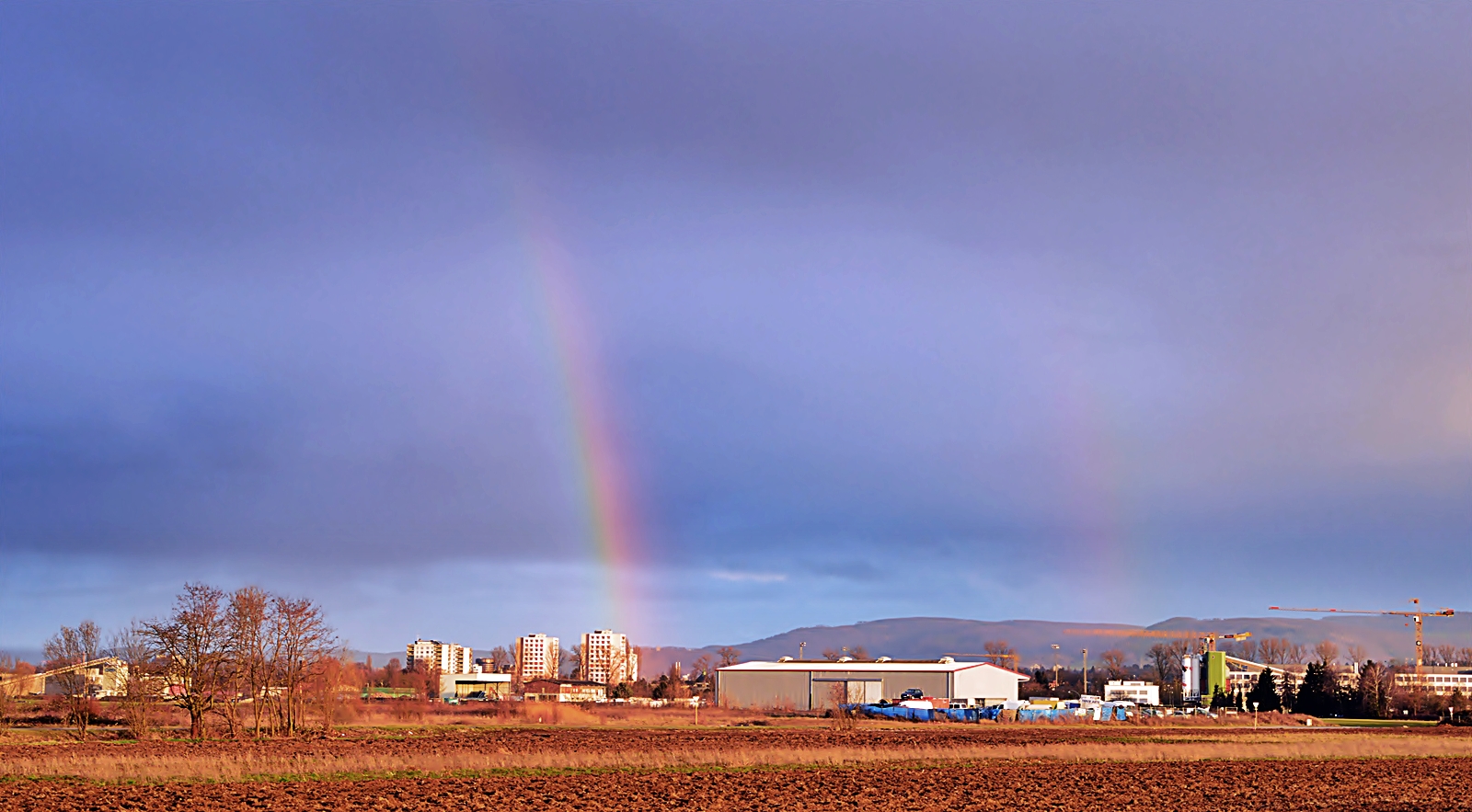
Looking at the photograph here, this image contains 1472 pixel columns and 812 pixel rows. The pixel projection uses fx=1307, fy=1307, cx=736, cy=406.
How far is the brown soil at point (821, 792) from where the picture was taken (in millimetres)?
31547

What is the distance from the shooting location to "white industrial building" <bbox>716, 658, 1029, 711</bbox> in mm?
132125

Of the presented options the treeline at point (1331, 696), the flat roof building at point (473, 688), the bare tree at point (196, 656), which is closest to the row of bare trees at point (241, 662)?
the bare tree at point (196, 656)

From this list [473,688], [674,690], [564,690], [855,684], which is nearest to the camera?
[855,684]

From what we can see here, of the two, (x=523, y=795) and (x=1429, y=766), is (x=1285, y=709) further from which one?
(x=523, y=795)

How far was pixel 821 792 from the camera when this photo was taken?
117 feet

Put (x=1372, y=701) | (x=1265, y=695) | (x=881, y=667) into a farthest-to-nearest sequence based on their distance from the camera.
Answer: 1. (x=1265, y=695)
2. (x=1372, y=701)
3. (x=881, y=667)

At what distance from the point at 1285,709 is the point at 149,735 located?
123087 mm

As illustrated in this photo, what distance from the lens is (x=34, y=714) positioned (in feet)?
291

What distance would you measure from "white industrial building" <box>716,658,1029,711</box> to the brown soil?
86677mm

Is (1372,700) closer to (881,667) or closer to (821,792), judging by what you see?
(881,667)

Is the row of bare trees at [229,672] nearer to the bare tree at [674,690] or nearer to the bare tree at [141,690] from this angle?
the bare tree at [141,690]

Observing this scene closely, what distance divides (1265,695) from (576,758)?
133347 millimetres

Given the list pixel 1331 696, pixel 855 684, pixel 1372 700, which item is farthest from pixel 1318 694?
pixel 855 684

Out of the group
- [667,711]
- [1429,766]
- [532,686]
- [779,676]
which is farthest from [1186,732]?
[532,686]
